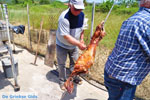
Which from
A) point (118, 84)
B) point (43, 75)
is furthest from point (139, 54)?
point (43, 75)

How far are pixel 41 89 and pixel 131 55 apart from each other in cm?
251

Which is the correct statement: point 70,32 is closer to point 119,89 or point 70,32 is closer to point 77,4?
point 77,4

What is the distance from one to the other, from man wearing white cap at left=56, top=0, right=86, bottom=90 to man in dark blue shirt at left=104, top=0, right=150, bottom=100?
0.91 metres

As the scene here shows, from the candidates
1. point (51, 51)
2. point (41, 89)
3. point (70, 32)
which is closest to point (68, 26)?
point (70, 32)

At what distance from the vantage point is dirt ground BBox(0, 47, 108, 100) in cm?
307

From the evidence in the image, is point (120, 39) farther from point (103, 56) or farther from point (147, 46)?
point (103, 56)

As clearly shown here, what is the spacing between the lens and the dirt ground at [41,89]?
10.1ft

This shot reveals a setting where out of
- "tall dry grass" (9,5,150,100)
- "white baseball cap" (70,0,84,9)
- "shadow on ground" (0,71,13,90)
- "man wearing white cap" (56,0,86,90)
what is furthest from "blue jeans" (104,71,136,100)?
"shadow on ground" (0,71,13,90)

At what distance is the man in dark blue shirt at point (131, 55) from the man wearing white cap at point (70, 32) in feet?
3.00

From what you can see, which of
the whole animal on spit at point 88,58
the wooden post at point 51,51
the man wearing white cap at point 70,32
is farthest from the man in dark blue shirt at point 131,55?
the wooden post at point 51,51

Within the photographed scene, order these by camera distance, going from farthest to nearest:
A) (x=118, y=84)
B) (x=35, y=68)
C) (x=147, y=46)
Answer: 1. (x=35, y=68)
2. (x=118, y=84)
3. (x=147, y=46)

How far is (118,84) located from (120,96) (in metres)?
0.22

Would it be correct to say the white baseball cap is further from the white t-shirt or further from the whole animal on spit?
the whole animal on spit

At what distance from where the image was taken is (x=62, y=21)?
2.57m
